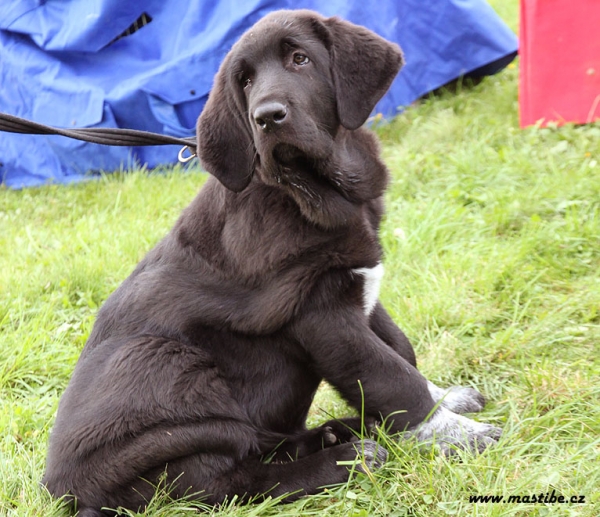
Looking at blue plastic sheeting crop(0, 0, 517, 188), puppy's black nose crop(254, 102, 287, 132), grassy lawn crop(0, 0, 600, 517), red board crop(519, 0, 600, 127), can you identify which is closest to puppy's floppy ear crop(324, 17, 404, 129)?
puppy's black nose crop(254, 102, 287, 132)

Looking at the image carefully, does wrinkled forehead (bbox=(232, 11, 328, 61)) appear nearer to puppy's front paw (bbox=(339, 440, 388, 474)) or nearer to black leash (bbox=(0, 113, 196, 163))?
black leash (bbox=(0, 113, 196, 163))

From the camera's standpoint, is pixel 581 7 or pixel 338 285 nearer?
pixel 338 285

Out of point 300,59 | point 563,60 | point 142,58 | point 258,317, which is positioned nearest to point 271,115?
point 300,59

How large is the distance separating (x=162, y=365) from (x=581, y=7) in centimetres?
435

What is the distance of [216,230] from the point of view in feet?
9.41

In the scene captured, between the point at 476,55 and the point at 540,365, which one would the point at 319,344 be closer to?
the point at 540,365

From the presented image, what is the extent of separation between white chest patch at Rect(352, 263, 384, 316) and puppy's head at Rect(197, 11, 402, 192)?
0.47m

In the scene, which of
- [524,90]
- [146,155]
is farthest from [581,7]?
[146,155]

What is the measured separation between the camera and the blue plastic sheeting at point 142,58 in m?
6.25

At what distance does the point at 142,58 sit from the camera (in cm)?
664

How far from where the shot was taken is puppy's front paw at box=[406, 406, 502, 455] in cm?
283

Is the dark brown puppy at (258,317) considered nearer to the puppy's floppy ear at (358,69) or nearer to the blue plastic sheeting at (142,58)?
the puppy's floppy ear at (358,69)

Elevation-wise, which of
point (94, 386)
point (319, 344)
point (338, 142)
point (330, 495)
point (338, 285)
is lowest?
point (330, 495)

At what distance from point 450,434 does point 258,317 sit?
90cm
